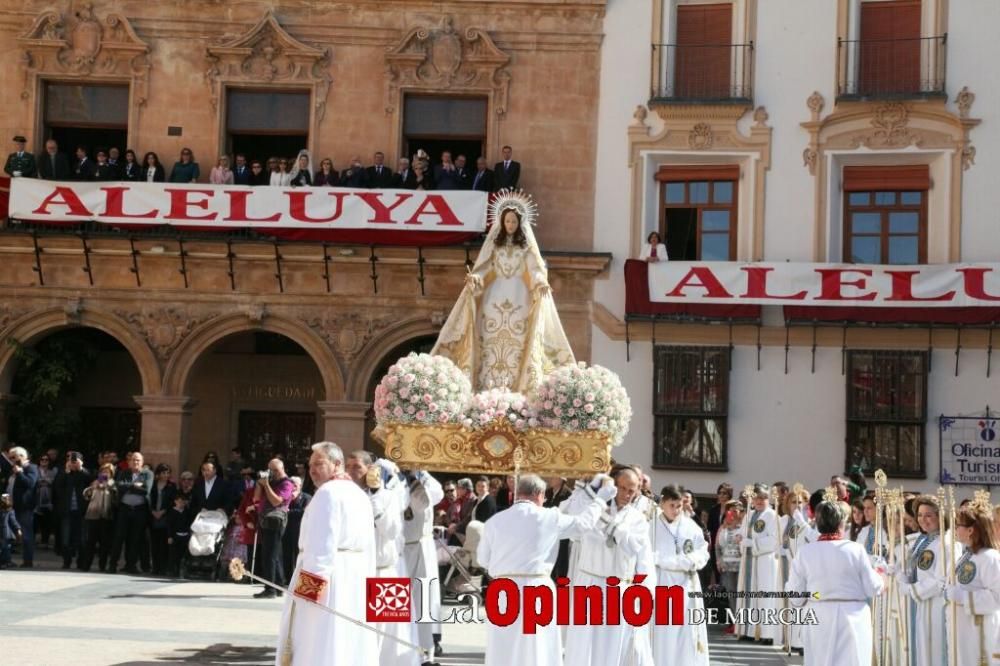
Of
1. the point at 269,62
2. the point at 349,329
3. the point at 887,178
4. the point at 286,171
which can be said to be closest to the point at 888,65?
the point at 887,178

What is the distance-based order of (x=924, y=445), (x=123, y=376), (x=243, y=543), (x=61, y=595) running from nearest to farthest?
(x=61, y=595) → (x=243, y=543) → (x=924, y=445) → (x=123, y=376)

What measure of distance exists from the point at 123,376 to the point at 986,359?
15.3m

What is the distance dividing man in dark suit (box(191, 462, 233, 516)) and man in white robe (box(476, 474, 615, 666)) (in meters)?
10.8

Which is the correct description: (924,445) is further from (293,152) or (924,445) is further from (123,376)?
(123,376)

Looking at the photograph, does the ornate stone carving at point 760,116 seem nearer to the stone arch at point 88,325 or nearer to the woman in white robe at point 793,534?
the woman in white robe at point 793,534

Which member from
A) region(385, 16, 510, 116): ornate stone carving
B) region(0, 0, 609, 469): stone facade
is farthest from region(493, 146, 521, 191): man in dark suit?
region(385, 16, 510, 116): ornate stone carving

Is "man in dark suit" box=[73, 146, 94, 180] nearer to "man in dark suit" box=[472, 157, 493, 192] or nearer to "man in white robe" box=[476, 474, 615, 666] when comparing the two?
"man in dark suit" box=[472, 157, 493, 192]

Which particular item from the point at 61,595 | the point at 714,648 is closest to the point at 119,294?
the point at 61,595

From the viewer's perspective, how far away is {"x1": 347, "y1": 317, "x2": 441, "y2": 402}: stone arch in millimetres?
23844

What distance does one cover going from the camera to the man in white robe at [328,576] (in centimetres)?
927

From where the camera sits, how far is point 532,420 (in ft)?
40.7

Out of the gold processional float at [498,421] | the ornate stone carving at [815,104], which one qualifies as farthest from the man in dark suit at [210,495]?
the ornate stone carving at [815,104]

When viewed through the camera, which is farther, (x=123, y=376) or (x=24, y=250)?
(x=123, y=376)

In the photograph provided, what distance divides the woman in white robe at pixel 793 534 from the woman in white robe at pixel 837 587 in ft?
14.7
